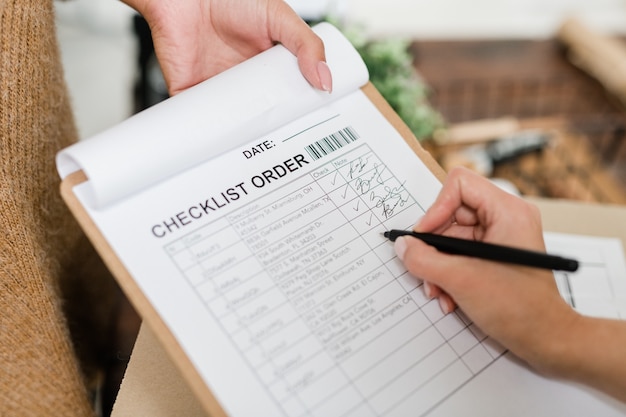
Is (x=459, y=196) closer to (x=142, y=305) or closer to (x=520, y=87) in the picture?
(x=142, y=305)

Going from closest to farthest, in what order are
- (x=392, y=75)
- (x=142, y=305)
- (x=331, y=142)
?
(x=142, y=305) < (x=331, y=142) < (x=392, y=75)

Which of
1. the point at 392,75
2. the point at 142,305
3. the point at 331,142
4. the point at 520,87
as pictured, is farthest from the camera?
the point at 520,87

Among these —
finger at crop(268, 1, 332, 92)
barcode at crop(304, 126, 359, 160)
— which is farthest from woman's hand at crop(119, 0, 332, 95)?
barcode at crop(304, 126, 359, 160)

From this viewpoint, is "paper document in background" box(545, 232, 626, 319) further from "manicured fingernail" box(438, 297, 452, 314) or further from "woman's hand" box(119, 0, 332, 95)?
"woman's hand" box(119, 0, 332, 95)

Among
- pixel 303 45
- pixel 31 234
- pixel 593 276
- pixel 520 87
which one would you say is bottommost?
pixel 520 87

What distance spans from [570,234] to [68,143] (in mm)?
538

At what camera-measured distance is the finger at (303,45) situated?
19.8 inches

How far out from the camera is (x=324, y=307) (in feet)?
1.44

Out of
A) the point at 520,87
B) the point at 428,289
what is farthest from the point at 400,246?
the point at 520,87

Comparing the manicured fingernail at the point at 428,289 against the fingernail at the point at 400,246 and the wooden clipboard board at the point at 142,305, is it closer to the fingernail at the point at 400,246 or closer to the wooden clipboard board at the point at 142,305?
the fingernail at the point at 400,246

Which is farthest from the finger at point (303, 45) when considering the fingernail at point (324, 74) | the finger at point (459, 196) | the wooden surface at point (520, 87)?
the wooden surface at point (520, 87)

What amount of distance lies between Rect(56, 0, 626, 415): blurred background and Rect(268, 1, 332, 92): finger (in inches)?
9.0

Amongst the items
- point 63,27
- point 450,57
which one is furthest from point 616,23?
point 63,27

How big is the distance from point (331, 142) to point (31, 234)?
0.83ft
